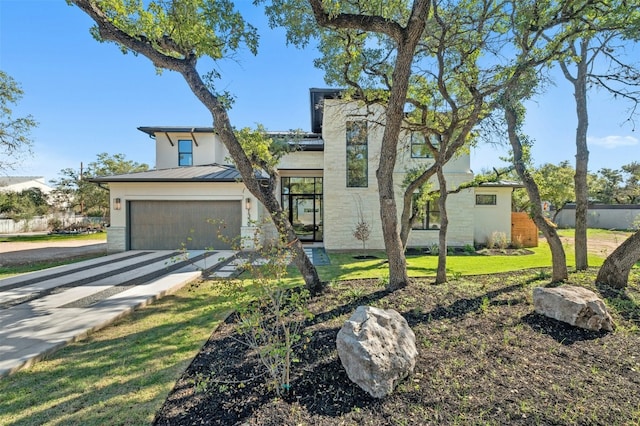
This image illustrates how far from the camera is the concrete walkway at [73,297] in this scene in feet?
13.0

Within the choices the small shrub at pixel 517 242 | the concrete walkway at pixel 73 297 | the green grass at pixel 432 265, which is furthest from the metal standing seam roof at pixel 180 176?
the small shrub at pixel 517 242

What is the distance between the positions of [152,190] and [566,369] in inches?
570

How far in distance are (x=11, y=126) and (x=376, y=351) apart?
63.6 feet

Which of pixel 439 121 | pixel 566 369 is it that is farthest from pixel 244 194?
pixel 566 369

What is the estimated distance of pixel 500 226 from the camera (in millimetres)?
14086

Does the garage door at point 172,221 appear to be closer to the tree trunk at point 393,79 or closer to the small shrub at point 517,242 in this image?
the tree trunk at point 393,79

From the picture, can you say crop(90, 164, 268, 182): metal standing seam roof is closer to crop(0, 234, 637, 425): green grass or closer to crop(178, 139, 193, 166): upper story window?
crop(178, 139, 193, 166): upper story window

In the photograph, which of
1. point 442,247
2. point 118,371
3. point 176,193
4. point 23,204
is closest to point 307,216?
point 176,193

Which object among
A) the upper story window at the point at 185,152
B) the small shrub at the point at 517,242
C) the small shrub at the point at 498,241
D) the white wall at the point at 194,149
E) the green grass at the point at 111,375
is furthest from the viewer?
the upper story window at the point at 185,152

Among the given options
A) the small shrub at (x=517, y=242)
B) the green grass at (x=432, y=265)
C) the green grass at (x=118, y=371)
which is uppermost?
the small shrub at (x=517, y=242)

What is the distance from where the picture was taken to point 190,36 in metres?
5.19

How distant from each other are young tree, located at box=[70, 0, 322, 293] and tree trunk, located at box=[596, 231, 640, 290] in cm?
597

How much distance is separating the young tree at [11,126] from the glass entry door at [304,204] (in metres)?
12.5

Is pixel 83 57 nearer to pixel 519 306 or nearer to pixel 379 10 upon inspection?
pixel 379 10
